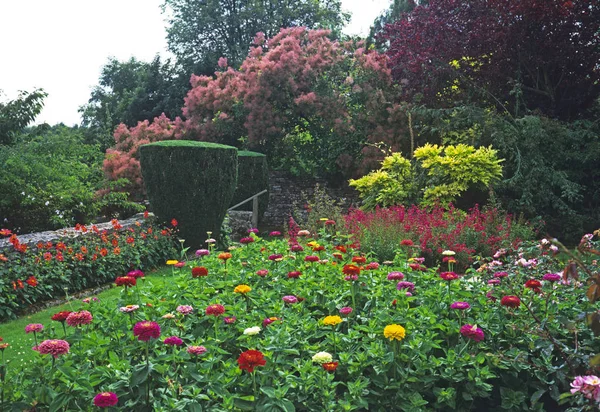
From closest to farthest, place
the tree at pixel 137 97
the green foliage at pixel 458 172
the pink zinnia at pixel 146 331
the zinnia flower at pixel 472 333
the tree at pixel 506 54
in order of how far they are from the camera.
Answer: the pink zinnia at pixel 146 331 → the zinnia flower at pixel 472 333 → the green foliage at pixel 458 172 → the tree at pixel 506 54 → the tree at pixel 137 97

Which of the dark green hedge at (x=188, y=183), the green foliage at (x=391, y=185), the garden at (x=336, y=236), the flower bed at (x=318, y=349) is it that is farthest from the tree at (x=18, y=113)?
the flower bed at (x=318, y=349)

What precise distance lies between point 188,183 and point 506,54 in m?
6.82

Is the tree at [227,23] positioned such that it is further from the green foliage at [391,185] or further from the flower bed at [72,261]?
the flower bed at [72,261]

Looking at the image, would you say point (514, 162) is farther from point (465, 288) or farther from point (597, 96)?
point (465, 288)

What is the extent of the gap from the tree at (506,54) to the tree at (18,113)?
30.3 feet

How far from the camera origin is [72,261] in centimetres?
711

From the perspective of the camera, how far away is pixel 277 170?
15.2 metres

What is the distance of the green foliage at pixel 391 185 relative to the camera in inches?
396

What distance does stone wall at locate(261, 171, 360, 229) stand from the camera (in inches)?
549

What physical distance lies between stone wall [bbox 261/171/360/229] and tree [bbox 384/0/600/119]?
3117 millimetres

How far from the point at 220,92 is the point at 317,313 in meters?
12.7

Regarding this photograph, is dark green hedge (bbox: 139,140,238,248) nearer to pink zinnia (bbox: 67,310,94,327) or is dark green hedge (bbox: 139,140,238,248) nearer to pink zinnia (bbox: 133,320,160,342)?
pink zinnia (bbox: 67,310,94,327)

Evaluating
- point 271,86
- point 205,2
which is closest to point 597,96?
point 271,86

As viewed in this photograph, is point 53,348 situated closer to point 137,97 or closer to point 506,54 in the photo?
point 506,54
